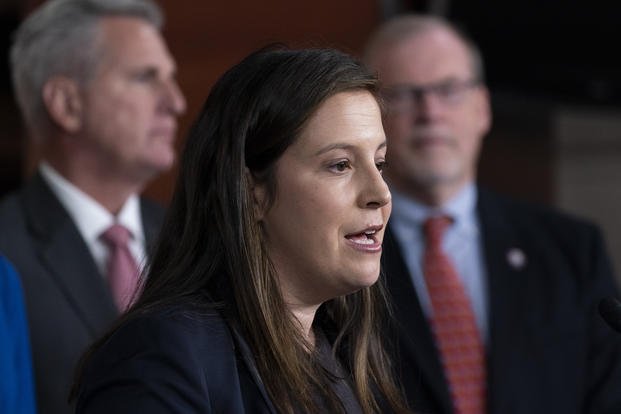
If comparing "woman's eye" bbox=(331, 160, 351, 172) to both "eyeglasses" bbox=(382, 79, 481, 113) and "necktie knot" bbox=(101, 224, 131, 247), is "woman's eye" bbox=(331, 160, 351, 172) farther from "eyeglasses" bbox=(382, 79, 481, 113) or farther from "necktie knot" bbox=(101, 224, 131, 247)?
"eyeglasses" bbox=(382, 79, 481, 113)

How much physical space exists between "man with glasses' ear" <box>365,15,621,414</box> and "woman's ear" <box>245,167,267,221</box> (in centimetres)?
77

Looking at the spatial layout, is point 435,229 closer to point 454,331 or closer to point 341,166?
point 454,331

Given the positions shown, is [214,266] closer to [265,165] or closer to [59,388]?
[265,165]

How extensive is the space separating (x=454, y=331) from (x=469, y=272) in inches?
7.8

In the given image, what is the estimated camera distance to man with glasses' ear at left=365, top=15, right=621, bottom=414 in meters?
2.87

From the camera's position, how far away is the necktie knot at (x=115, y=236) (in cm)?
296

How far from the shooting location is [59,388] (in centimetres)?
267

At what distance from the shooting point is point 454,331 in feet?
9.64

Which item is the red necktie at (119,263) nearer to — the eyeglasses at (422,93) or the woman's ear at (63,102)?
the woman's ear at (63,102)

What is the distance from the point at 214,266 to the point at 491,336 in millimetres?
1212

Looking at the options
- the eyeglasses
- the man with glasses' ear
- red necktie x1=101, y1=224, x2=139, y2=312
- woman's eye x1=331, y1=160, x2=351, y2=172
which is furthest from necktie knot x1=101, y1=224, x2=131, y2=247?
woman's eye x1=331, y1=160, x2=351, y2=172

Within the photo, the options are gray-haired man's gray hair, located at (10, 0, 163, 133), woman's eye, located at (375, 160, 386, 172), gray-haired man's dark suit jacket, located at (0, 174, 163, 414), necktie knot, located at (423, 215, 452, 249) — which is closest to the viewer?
woman's eye, located at (375, 160, 386, 172)

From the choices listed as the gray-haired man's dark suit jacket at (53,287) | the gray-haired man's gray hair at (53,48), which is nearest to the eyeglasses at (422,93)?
the gray-haired man's gray hair at (53,48)

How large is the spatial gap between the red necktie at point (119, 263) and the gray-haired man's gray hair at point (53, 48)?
0.40 metres
